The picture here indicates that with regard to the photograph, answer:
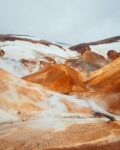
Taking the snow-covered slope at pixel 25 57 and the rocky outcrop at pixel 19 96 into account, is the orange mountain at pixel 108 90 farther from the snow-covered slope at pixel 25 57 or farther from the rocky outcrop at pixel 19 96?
the snow-covered slope at pixel 25 57

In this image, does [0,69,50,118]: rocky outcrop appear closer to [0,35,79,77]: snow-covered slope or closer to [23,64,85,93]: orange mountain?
[23,64,85,93]: orange mountain

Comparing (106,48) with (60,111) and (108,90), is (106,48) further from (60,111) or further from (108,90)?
(60,111)

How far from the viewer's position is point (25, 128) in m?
7.57

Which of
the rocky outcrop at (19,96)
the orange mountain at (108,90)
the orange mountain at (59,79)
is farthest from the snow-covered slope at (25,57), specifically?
the rocky outcrop at (19,96)

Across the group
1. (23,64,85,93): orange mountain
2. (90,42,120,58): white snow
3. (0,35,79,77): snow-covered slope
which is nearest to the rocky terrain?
(23,64,85,93): orange mountain

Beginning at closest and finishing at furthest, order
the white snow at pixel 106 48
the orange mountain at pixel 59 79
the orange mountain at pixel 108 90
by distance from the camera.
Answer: the orange mountain at pixel 108 90, the orange mountain at pixel 59 79, the white snow at pixel 106 48

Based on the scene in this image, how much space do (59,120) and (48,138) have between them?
1.45 meters

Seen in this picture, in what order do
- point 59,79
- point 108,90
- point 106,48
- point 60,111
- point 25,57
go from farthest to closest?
point 106,48, point 25,57, point 59,79, point 108,90, point 60,111

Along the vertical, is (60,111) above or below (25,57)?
above

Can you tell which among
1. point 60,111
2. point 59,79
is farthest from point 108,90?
point 60,111

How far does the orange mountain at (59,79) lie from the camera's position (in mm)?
12742

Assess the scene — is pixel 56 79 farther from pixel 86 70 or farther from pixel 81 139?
pixel 86 70

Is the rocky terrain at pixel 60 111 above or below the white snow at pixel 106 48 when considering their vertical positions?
above

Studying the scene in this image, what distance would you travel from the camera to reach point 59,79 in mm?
12953
